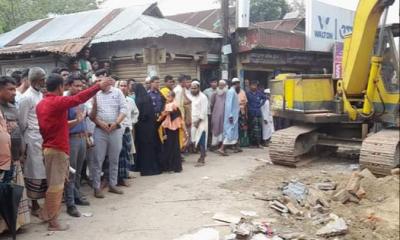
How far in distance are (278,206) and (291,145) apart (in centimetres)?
270

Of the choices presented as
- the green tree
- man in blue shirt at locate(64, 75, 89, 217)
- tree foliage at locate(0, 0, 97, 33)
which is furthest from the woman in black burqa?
the green tree

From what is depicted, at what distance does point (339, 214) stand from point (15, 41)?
1116 centimetres

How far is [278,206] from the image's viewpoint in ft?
19.0

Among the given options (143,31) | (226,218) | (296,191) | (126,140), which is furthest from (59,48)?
(226,218)

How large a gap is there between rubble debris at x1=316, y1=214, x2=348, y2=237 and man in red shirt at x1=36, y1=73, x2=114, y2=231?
8.67 feet

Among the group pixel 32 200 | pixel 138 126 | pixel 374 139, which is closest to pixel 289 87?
pixel 374 139

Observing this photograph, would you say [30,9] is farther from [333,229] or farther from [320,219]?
[333,229]

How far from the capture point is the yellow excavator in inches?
270

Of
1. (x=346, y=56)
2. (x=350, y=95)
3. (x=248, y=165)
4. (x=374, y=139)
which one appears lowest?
(x=248, y=165)

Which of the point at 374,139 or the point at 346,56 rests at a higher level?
the point at 346,56

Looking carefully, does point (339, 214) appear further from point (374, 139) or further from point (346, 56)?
point (346, 56)

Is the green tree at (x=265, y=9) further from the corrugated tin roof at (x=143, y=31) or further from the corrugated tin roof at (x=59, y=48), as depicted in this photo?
the corrugated tin roof at (x=59, y=48)

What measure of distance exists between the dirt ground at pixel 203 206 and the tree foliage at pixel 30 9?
1573 centimetres

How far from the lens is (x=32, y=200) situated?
545cm
